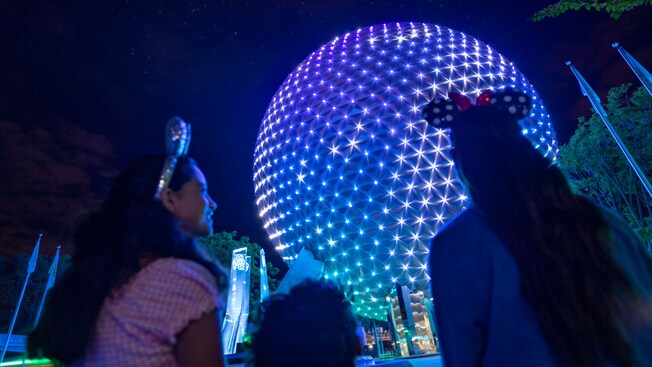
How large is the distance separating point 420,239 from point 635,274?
474 inches

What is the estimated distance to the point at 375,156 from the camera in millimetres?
13188

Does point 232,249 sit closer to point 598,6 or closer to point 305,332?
point 598,6

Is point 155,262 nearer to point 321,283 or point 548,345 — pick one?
point 321,283

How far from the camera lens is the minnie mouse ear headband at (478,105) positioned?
1834 millimetres

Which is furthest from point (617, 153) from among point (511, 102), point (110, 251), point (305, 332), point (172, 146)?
point (110, 251)

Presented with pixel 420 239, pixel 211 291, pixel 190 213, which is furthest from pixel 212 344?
pixel 420 239

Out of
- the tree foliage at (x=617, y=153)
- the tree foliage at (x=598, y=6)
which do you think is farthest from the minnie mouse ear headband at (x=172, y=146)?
Answer: the tree foliage at (x=617, y=153)

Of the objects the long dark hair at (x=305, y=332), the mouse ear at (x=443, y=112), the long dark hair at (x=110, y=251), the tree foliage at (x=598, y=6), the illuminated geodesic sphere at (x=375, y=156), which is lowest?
the long dark hair at (x=305, y=332)

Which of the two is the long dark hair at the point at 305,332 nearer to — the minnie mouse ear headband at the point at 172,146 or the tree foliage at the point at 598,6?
the minnie mouse ear headband at the point at 172,146

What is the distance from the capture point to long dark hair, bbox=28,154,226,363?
164 centimetres

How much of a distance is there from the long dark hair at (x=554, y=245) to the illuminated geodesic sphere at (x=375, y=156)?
11.5m

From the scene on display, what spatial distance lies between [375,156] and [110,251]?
11.9m

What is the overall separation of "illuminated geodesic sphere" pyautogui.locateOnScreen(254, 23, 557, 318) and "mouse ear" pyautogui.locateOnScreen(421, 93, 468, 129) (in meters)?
11.2

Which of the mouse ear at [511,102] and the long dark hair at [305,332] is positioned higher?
the mouse ear at [511,102]
